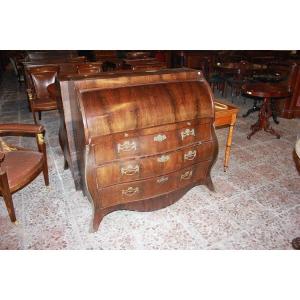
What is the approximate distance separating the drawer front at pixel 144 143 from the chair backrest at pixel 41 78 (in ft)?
11.8

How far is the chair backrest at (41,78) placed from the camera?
5.04 m

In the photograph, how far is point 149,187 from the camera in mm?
2525

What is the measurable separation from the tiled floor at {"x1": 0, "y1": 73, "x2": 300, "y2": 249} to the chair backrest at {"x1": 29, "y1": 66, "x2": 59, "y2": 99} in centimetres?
205

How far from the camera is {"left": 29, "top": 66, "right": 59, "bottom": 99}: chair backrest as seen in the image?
504cm

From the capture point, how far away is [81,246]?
2.36m

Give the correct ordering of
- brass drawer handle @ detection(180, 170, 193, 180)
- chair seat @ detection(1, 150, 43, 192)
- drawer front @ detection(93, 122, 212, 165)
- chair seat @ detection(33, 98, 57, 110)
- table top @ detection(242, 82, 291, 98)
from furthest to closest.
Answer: chair seat @ detection(33, 98, 57, 110) → table top @ detection(242, 82, 291, 98) → brass drawer handle @ detection(180, 170, 193, 180) → chair seat @ detection(1, 150, 43, 192) → drawer front @ detection(93, 122, 212, 165)

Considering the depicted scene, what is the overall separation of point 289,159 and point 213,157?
1830mm

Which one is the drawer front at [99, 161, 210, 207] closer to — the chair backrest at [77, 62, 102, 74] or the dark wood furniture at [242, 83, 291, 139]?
the dark wood furniture at [242, 83, 291, 139]

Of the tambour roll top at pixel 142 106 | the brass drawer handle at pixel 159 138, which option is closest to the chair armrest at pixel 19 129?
the tambour roll top at pixel 142 106

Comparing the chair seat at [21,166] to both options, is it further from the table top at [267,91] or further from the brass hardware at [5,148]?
the table top at [267,91]

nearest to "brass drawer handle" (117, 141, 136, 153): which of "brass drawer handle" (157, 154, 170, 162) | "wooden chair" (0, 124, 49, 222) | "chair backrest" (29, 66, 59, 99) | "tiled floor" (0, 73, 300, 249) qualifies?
"brass drawer handle" (157, 154, 170, 162)
